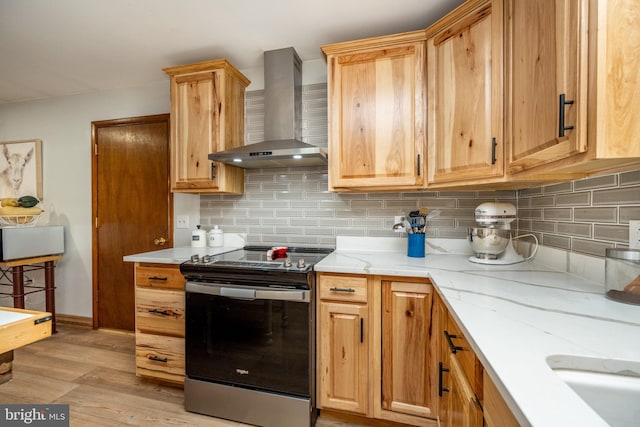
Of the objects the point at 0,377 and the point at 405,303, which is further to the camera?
the point at 405,303

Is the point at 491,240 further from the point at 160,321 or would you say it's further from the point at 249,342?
the point at 160,321

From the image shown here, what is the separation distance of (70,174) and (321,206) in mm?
2684

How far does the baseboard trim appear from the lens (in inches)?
113

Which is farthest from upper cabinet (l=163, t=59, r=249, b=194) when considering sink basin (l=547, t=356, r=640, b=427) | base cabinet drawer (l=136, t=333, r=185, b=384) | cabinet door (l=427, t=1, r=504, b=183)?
sink basin (l=547, t=356, r=640, b=427)

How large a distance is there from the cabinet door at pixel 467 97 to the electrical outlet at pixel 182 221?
2.04 m

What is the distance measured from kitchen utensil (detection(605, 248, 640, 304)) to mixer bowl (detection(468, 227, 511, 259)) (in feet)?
1.86

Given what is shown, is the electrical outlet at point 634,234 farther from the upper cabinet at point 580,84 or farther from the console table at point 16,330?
the console table at point 16,330

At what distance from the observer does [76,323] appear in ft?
9.51

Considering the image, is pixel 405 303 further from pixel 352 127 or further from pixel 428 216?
pixel 352 127

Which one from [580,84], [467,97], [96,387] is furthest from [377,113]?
[96,387]

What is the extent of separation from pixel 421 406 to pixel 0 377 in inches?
68.4

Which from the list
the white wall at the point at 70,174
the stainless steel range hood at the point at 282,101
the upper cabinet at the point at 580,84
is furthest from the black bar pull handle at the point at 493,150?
the white wall at the point at 70,174

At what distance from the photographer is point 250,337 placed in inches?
62.4

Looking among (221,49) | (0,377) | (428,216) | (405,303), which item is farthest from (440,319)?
(221,49)
